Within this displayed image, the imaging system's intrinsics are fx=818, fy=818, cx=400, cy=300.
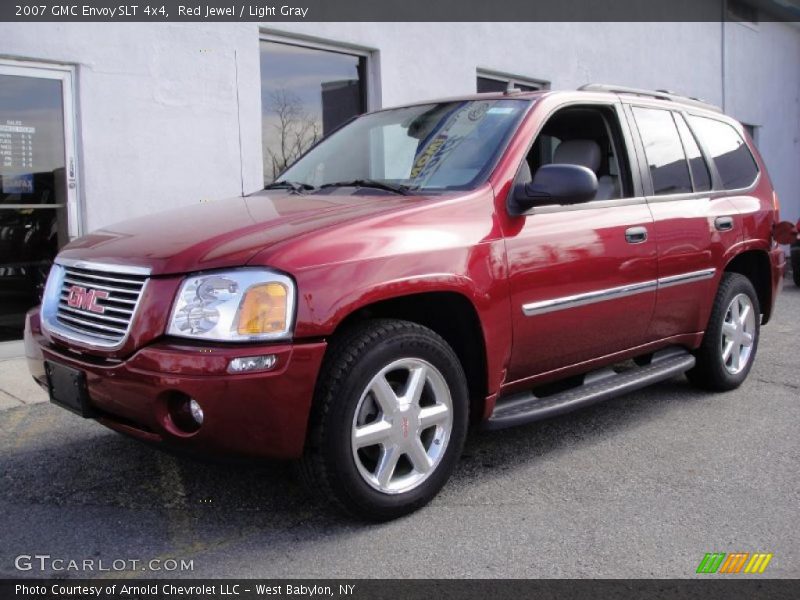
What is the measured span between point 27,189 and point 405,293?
4.54m

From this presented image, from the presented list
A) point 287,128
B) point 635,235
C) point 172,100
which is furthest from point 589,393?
point 287,128

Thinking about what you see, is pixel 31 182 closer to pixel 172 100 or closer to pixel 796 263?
pixel 172 100

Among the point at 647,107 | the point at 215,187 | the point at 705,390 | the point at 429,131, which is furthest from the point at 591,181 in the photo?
the point at 215,187

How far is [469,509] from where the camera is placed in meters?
3.33

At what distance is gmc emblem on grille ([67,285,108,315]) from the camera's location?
3068 millimetres

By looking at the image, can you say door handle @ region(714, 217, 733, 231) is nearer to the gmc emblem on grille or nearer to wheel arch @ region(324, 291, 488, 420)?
wheel arch @ region(324, 291, 488, 420)

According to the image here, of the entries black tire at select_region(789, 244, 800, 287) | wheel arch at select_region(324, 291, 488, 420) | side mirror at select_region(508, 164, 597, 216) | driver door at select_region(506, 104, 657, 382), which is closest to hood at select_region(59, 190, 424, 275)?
wheel arch at select_region(324, 291, 488, 420)

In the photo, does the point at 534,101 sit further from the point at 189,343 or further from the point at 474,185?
the point at 189,343

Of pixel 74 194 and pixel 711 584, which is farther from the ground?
pixel 74 194

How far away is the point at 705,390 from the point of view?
17.1ft

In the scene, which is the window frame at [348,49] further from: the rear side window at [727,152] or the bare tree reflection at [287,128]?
the rear side window at [727,152]

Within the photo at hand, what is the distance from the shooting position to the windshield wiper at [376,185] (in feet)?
12.0

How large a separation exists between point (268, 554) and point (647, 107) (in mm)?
3225

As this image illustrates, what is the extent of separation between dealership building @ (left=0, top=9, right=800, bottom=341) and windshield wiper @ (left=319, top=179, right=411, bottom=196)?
330cm
